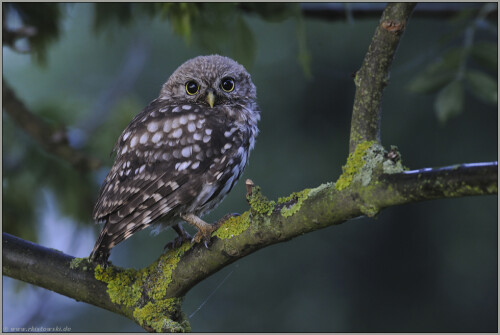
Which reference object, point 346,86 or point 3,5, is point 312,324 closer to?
point 346,86

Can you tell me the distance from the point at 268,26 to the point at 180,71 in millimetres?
2029

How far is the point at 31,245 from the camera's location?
2.27 metres

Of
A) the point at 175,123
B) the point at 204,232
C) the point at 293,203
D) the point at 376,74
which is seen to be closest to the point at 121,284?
the point at 204,232

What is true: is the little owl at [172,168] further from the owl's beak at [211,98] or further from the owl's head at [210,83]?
the owl's head at [210,83]

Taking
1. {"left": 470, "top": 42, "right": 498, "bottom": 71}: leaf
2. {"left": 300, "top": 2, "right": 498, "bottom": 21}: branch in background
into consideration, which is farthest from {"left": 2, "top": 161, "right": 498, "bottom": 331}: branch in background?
{"left": 300, "top": 2, "right": 498, "bottom": 21}: branch in background

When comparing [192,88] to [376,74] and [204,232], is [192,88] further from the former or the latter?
[376,74]

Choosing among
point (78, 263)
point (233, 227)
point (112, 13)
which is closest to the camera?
point (233, 227)

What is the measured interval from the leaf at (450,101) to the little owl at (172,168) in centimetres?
76

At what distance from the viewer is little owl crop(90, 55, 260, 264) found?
86.3 inches

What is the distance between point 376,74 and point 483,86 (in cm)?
100

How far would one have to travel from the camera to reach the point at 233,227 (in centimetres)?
180

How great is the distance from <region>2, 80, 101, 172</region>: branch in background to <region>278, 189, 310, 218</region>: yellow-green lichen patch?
167cm

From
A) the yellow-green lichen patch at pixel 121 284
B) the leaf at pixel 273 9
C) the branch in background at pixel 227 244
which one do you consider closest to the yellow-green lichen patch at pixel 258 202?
the branch in background at pixel 227 244

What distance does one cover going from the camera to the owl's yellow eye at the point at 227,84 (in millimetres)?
2740
